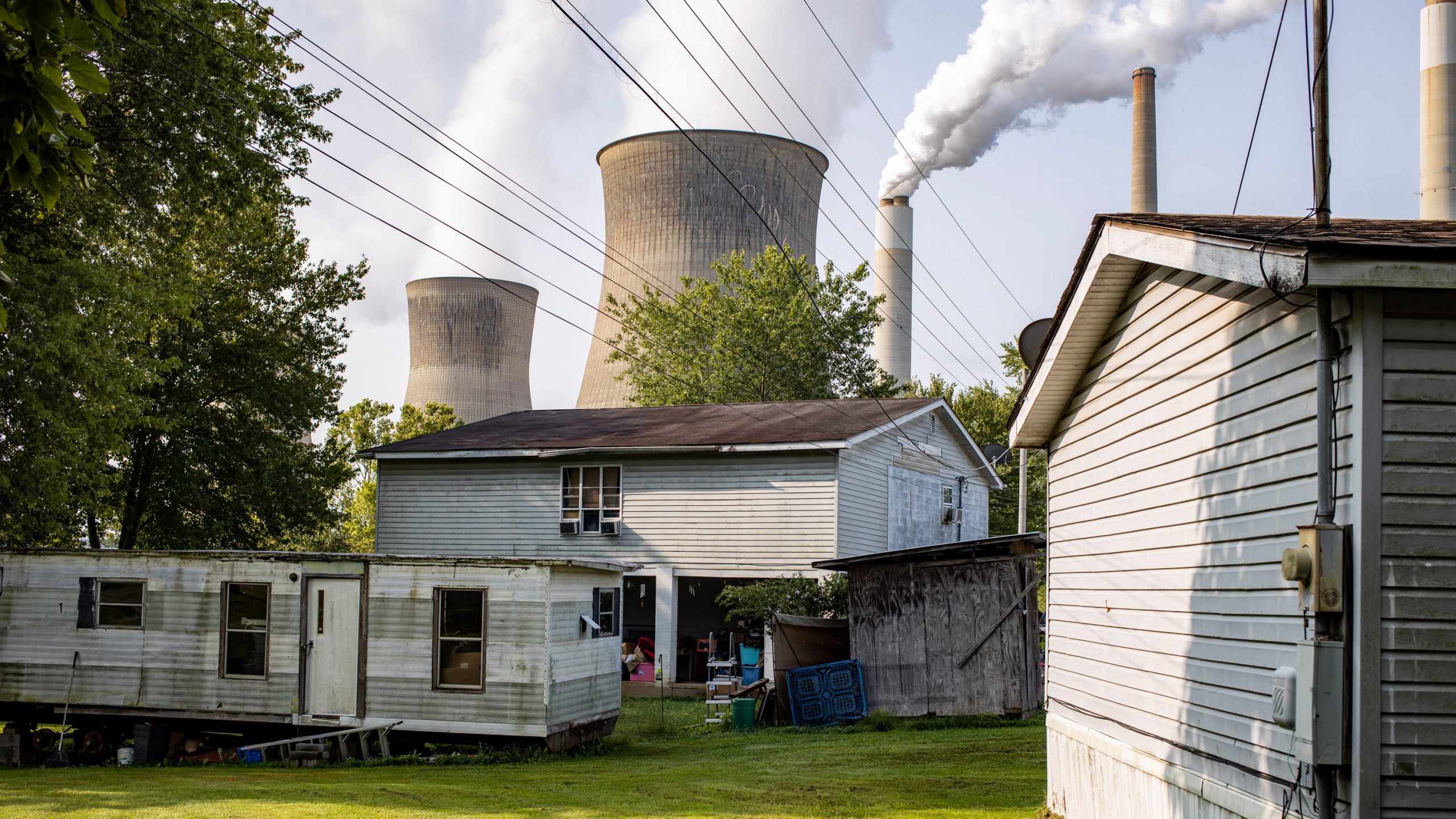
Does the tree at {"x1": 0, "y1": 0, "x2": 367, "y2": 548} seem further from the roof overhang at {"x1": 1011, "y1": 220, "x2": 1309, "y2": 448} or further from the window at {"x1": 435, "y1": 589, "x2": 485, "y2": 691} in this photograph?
the roof overhang at {"x1": 1011, "y1": 220, "x2": 1309, "y2": 448}

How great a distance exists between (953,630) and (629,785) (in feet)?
26.4

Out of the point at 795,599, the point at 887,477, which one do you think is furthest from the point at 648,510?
the point at 887,477

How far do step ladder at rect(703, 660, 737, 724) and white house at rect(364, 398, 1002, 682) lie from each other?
1.10 metres

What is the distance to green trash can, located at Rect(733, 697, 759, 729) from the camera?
62.5 ft

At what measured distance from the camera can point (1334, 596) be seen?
559 cm

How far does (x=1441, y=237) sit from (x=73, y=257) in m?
20.3

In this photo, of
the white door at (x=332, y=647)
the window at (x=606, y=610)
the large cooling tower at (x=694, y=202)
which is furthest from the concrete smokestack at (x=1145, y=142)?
the white door at (x=332, y=647)

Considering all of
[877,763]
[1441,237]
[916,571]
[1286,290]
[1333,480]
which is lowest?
[877,763]

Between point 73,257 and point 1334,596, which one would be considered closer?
point 1334,596

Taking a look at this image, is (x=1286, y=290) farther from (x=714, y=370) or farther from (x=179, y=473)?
(x=714, y=370)

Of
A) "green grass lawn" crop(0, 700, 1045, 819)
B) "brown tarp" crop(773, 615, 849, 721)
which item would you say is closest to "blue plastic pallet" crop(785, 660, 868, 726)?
"brown tarp" crop(773, 615, 849, 721)

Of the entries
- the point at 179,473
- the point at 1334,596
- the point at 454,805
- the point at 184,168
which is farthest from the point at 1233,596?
the point at 179,473

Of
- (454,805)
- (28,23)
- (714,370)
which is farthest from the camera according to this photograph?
(714,370)

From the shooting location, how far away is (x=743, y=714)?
19.1 m
